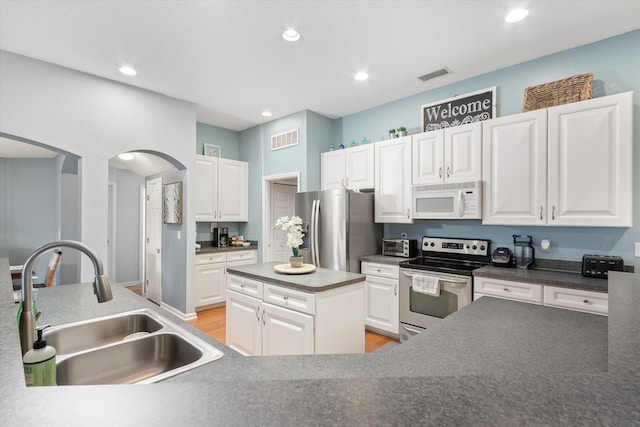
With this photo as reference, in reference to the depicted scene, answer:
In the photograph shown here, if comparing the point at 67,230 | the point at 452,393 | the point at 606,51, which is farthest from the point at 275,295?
the point at 606,51

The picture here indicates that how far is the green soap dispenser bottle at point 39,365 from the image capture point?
2.81 feet

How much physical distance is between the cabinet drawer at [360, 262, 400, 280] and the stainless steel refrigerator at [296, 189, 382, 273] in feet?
0.32

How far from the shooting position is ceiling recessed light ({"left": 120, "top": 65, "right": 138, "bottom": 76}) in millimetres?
3188

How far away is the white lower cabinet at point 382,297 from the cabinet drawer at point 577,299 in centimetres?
133

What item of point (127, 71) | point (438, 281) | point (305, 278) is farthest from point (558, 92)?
point (127, 71)

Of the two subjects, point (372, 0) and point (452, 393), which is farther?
point (372, 0)

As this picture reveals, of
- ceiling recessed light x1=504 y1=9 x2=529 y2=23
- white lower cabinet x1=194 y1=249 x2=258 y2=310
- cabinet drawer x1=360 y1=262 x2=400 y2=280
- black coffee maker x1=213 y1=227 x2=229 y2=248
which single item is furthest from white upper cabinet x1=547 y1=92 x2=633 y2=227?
black coffee maker x1=213 y1=227 x2=229 y2=248

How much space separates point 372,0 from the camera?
2207 mm

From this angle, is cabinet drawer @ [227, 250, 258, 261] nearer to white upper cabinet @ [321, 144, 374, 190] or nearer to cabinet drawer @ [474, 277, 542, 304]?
white upper cabinet @ [321, 144, 374, 190]

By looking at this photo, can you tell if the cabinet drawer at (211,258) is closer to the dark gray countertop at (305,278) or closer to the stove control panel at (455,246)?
Answer: the dark gray countertop at (305,278)

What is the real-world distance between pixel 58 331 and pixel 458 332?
1.71 metres

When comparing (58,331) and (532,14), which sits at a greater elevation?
(532,14)

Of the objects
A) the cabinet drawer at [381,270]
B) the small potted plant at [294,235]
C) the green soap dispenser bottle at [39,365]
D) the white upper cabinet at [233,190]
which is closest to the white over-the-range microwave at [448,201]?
the cabinet drawer at [381,270]

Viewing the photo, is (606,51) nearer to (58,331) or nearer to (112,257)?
(58,331)
